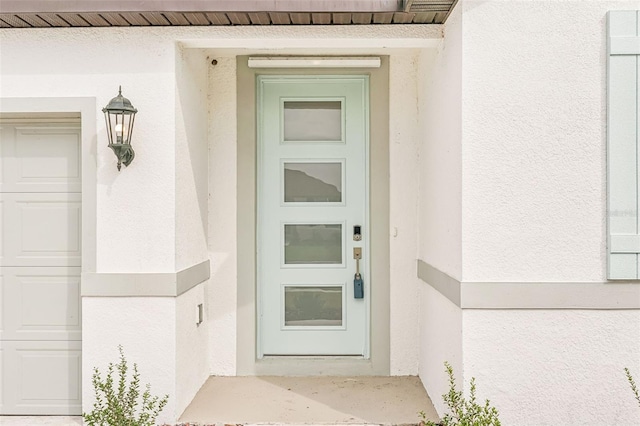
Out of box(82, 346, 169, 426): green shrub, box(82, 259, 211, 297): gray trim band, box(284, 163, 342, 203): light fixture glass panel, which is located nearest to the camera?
box(82, 346, 169, 426): green shrub

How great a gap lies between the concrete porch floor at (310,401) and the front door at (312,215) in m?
0.32

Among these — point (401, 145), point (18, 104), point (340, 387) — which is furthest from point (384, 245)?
point (18, 104)

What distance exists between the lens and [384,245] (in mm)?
4570

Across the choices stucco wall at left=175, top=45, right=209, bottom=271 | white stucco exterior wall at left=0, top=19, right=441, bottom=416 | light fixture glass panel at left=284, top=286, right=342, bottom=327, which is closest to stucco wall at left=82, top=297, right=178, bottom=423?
white stucco exterior wall at left=0, top=19, right=441, bottom=416

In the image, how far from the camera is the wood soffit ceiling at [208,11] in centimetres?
331

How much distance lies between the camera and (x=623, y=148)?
125 inches

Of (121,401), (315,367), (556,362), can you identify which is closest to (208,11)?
(121,401)

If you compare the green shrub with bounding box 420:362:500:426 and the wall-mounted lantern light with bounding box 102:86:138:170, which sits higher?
the wall-mounted lantern light with bounding box 102:86:138:170

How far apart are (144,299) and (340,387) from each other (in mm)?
1709

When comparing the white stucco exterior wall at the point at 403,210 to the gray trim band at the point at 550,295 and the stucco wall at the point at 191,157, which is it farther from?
the stucco wall at the point at 191,157

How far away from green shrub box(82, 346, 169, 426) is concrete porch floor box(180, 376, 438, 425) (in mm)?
310

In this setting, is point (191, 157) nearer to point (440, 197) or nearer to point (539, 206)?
point (440, 197)

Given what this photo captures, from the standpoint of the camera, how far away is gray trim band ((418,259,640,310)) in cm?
321

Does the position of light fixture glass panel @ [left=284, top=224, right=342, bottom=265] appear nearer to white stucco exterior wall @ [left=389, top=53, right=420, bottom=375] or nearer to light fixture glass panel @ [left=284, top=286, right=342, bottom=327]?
light fixture glass panel @ [left=284, top=286, right=342, bottom=327]
